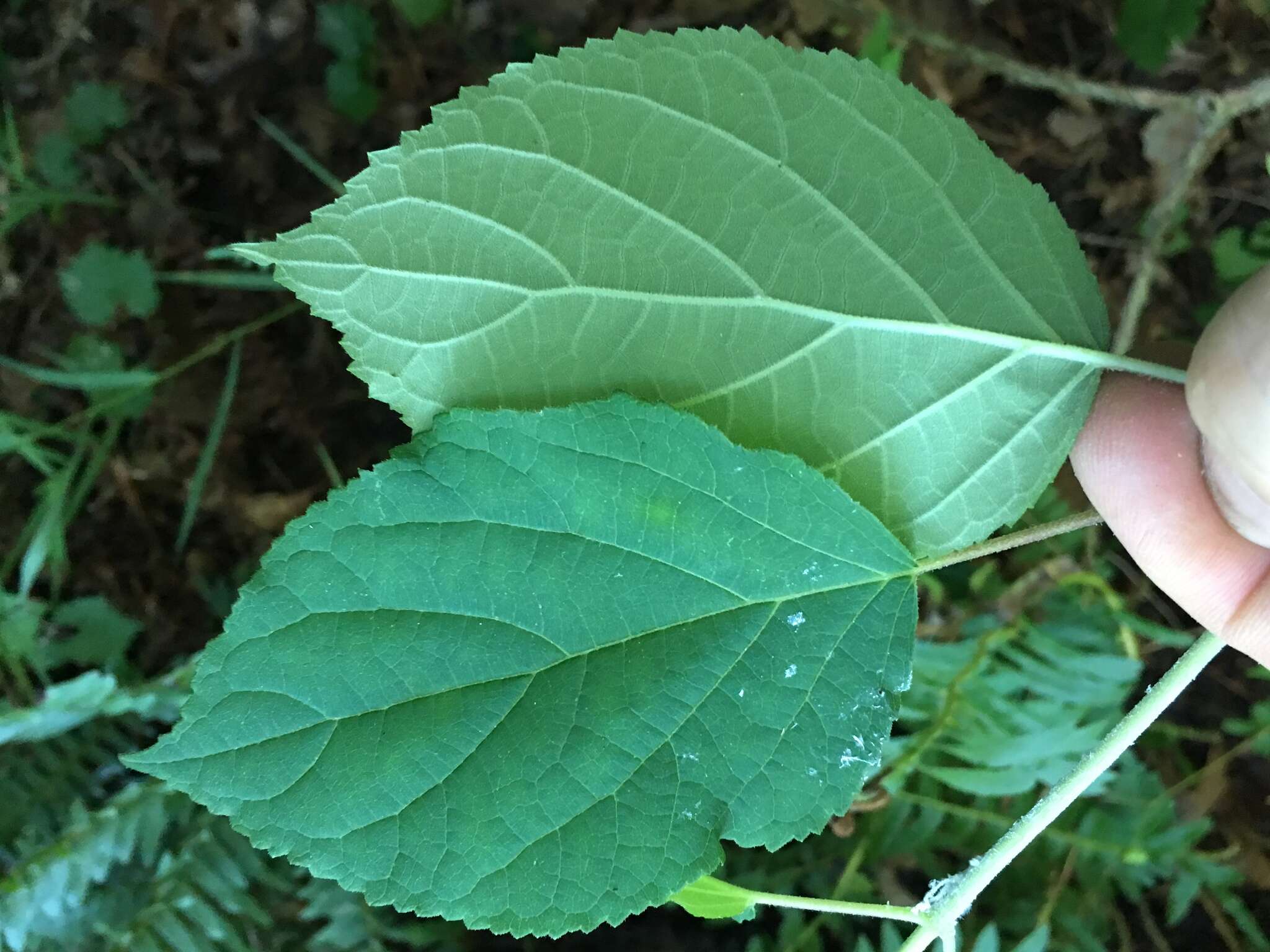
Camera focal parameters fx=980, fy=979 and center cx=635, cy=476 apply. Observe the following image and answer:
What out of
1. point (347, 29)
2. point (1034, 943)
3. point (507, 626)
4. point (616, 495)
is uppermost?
point (347, 29)

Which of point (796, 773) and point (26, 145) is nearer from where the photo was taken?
point (796, 773)

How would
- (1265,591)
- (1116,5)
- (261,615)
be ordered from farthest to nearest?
(1116,5), (1265,591), (261,615)

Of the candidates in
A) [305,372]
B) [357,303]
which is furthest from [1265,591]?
[305,372]

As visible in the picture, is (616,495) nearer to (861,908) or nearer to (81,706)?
(861,908)

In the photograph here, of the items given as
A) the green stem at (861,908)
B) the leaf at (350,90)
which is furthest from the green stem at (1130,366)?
the leaf at (350,90)

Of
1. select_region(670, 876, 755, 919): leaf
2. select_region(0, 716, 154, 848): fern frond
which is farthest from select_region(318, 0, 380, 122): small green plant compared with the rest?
select_region(670, 876, 755, 919): leaf

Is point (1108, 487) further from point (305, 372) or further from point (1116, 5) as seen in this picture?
point (305, 372)

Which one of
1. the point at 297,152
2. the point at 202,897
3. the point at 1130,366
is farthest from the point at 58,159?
the point at 1130,366
